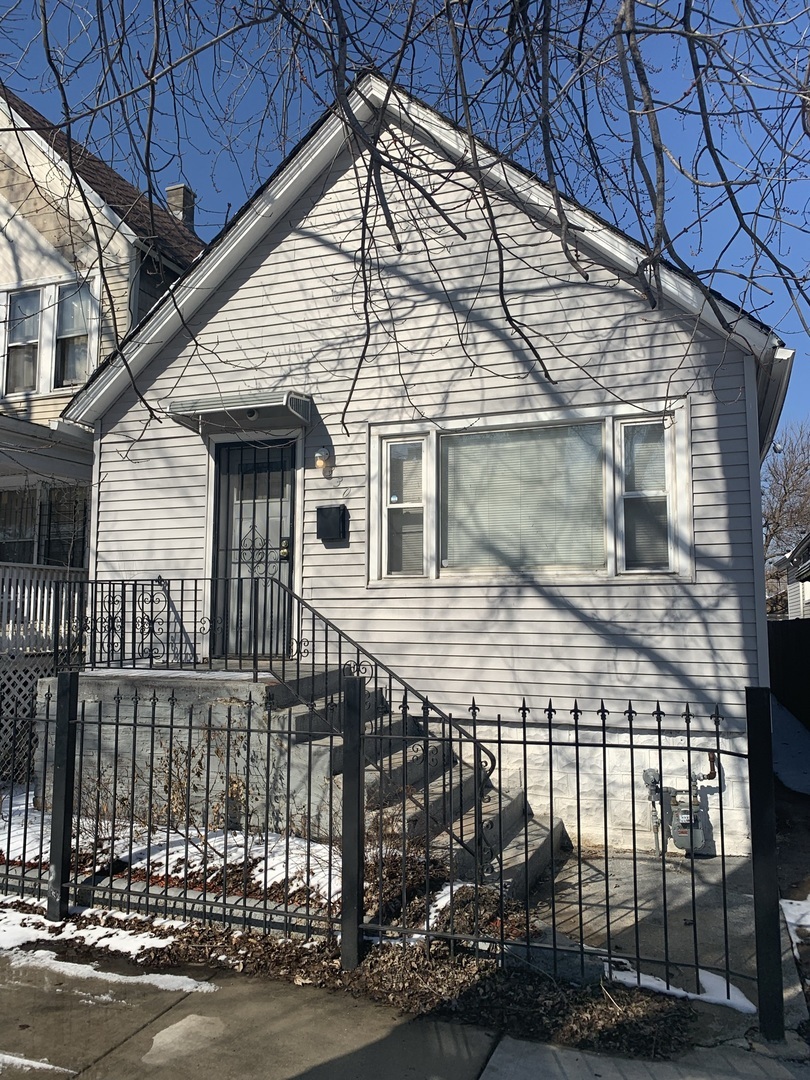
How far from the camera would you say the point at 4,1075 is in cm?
360

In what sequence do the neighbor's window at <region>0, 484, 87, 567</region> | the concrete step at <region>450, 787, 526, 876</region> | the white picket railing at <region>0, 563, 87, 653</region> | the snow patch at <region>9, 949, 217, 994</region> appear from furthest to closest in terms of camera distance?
the neighbor's window at <region>0, 484, 87, 567</region> → the white picket railing at <region>0, 563, 87, 653</region> → the concrete step at <region>450, 787, 526, 876</region> → the snow patch at <region>9, 949, 217, 994</region>

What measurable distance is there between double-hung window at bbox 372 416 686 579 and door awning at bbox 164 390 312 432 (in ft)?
3.33

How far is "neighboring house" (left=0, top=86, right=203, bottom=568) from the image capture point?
37.0 ft

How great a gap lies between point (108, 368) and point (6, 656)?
11.2ft

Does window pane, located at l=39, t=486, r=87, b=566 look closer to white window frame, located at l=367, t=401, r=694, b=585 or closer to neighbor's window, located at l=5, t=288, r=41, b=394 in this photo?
neighbor's window, located at l=5, t=288, r=41, b=394

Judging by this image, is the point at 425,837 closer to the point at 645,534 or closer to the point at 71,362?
the point at 645,534

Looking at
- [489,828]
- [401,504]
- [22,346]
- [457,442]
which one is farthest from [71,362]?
[489,828]

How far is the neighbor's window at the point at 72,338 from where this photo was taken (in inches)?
458

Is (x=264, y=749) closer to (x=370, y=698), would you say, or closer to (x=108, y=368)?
(x=370, y=698)

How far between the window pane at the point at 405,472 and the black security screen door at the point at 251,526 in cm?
126

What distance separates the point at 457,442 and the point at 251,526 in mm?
2602

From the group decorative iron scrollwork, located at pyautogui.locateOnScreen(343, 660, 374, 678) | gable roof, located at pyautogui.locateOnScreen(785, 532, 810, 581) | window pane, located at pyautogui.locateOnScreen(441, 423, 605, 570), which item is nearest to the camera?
window pane, located at pyautogui.locateOnScreen(441, 423, 605, 570)

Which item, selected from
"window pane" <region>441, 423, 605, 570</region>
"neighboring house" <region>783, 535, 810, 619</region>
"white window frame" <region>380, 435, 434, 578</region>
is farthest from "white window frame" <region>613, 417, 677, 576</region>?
"neighboring house" <region>783, 535, 810, 619</region>

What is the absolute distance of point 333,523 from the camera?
8570mm
